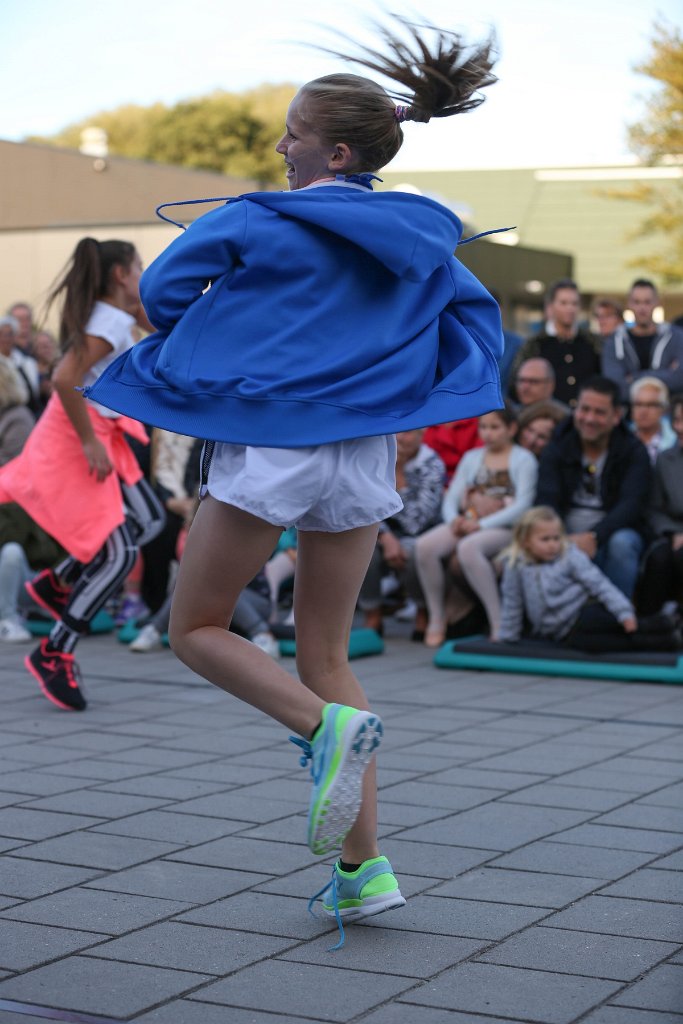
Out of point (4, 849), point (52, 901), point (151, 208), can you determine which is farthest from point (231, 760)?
point (151, 208)

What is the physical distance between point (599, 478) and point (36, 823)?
202 inches

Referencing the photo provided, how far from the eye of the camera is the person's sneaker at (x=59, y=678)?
6.36 meters

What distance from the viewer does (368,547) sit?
Answer: 3.36 metres

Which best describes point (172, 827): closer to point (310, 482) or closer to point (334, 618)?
point (334, 618)

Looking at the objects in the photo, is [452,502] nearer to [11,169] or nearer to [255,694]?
[255,694]

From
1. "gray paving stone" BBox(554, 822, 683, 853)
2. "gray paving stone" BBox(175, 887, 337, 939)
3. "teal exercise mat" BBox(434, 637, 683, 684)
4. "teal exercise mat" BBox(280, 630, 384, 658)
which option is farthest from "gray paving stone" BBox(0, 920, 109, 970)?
"teal exercise mat" BBox(280, 630, 384, 658)

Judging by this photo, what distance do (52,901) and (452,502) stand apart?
5.81 metres

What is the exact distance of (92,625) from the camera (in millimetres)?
9297

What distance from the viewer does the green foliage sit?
54.8 meters

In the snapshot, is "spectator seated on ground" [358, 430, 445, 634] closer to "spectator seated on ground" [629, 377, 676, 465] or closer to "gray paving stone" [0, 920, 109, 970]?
"spectator seated on ground" [629, 377, 676, 465]

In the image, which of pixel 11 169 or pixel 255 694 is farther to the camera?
pixel 11 169

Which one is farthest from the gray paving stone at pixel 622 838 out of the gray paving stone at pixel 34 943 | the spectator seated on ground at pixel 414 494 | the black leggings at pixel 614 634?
the spectator seated on ground at pixel 414 494

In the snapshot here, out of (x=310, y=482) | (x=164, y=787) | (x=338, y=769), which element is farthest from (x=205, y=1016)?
(x=164, y=787)

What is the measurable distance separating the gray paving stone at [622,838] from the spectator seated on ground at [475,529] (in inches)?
166
